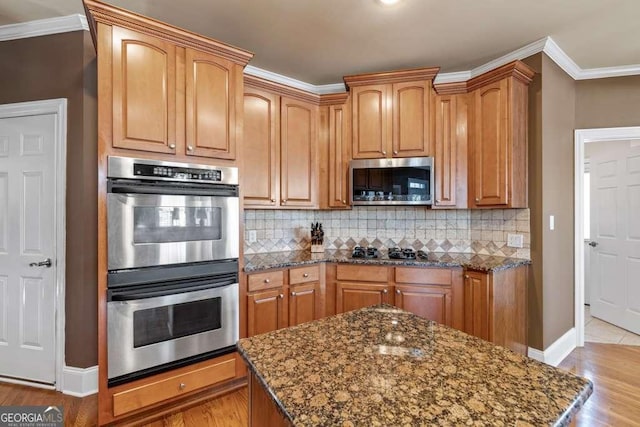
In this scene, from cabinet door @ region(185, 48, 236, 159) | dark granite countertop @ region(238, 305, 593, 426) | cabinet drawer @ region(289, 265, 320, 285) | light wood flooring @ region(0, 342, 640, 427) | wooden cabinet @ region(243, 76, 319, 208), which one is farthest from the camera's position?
wooden cabinet @ region(243, 76, 319, 208)

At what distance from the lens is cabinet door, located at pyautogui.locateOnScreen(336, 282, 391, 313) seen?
9.30ft

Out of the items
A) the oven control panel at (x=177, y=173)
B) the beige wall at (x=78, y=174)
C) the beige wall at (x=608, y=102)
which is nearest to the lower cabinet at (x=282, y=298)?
the oven control panel at (x=177, y=173)

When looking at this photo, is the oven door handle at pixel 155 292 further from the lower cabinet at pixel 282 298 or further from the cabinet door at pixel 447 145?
the cabinet door at pixel 447 145

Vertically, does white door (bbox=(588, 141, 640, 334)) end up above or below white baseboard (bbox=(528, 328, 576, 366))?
above

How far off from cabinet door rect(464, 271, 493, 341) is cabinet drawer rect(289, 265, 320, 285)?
124 cm

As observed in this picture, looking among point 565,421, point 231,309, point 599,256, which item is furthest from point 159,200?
point 599,256

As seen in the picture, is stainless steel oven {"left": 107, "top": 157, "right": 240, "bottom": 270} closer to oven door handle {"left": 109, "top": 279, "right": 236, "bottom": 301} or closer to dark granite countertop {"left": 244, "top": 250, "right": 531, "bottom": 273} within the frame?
oven door handle {"left": 109, "top": 279, "right": 236, "bottom": 301}

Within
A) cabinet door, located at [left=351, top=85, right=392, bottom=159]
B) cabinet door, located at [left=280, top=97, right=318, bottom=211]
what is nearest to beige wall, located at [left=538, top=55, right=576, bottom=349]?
cabinet door, located at [left=351, top=85, right=392, bottom=159]

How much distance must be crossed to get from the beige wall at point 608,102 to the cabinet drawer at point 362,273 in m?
2.37

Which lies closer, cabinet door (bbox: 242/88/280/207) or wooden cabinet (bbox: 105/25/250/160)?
wooden cabinet (bbox: 105/25/250/160)

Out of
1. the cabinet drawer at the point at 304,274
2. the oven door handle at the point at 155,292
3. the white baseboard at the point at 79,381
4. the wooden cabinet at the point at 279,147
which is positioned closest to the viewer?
the oven door handle at the point at 155,292

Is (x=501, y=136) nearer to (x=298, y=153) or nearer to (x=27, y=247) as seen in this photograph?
(x=298, y=153)

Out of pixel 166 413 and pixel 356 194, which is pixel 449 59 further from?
pixel 166 413

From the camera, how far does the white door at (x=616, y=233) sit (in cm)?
350
